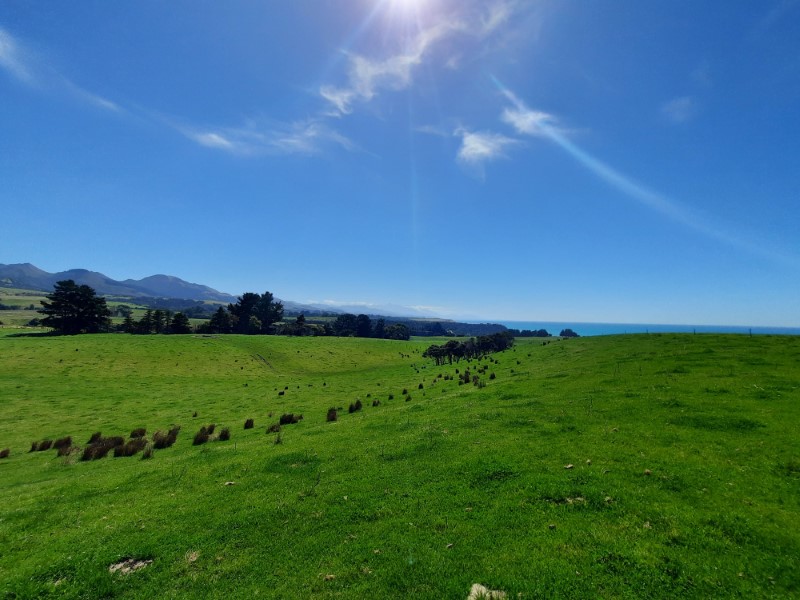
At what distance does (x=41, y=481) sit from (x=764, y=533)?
1256 inches

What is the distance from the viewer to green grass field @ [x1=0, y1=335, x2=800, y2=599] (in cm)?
822

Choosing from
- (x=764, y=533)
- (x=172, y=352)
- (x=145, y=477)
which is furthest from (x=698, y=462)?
(x=172, y=352)

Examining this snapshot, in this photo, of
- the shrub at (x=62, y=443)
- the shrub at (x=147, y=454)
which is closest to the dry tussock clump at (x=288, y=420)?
the shrub at (x=147, y=454)

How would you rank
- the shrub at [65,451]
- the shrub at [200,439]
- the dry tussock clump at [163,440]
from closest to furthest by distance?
the shrub at [65,451], the shrub at [200,439], the dry tussock clump at [163,440]

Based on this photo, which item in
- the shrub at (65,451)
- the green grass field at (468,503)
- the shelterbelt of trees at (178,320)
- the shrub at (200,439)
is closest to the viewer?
the green grass field at (468,503)

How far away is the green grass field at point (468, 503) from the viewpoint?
822 centimetres

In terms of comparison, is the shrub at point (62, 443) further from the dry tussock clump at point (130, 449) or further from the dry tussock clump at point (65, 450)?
the dry tussock clump at point (130, 449)

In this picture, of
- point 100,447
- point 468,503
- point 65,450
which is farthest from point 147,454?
point 468,503

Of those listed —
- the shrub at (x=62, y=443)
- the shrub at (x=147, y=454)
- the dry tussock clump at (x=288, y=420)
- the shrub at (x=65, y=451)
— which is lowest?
the shrub at (x=62, y=443)

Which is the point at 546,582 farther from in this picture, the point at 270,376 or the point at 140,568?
the point at 270,376

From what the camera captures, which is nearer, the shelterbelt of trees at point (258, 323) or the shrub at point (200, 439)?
the shrub at point (200, 439)

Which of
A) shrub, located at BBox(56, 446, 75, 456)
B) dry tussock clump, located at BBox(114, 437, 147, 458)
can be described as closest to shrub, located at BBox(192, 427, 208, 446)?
dry tussock clump, located at BBox(114, 437, 147, 458)

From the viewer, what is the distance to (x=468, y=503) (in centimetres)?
1141

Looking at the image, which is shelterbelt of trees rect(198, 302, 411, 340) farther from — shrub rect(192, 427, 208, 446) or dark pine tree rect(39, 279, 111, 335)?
shrub rect(192, 427, 208, 446)
